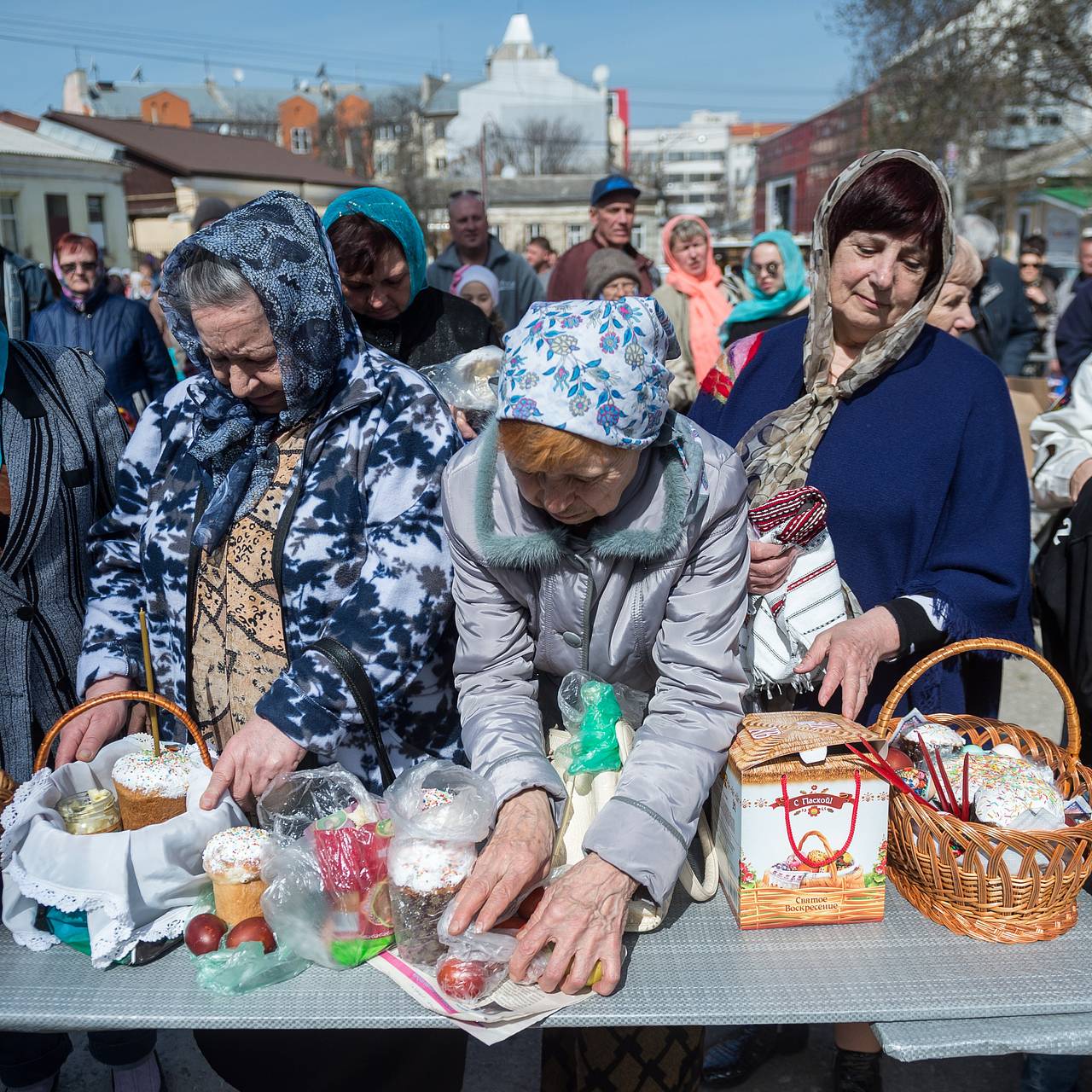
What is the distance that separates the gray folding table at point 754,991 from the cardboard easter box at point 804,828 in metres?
0.05

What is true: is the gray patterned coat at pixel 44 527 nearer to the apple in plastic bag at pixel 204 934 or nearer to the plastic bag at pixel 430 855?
the apple in plastic bag at pixel 204 934

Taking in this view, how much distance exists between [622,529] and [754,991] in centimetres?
73

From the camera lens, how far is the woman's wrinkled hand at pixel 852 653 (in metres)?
1.78

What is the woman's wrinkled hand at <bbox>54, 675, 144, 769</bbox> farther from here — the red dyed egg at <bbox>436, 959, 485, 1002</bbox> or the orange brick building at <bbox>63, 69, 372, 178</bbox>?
the orange brick building at <bbox>63, 69, 372, 178</bbox>

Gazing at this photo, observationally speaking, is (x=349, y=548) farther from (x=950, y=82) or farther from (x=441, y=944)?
(x=950, y=82)

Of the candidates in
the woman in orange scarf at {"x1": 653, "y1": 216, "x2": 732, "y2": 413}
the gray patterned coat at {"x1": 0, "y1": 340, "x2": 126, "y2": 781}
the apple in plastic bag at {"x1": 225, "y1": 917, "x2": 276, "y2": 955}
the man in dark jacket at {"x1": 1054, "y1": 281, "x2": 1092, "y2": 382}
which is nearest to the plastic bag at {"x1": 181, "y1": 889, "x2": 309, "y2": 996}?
the apple in plastic bag at {"x1": 225, "y1": 917, "x2": 276, "y2": 955}

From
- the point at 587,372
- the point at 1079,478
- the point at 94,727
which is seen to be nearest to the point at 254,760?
the point at 94,727

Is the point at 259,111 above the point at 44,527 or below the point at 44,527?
above

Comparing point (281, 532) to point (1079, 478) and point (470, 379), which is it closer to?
point (470, 379)

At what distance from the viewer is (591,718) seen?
5.44 ft

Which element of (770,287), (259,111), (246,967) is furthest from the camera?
(259,111)

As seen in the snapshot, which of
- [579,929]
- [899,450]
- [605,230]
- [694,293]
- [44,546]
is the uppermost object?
[605,230]

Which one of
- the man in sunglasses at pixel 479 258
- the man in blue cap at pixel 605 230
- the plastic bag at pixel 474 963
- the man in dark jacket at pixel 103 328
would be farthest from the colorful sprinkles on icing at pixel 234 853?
the man in sunglasses at pixel 479 258

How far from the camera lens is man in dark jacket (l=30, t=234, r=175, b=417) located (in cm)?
576
